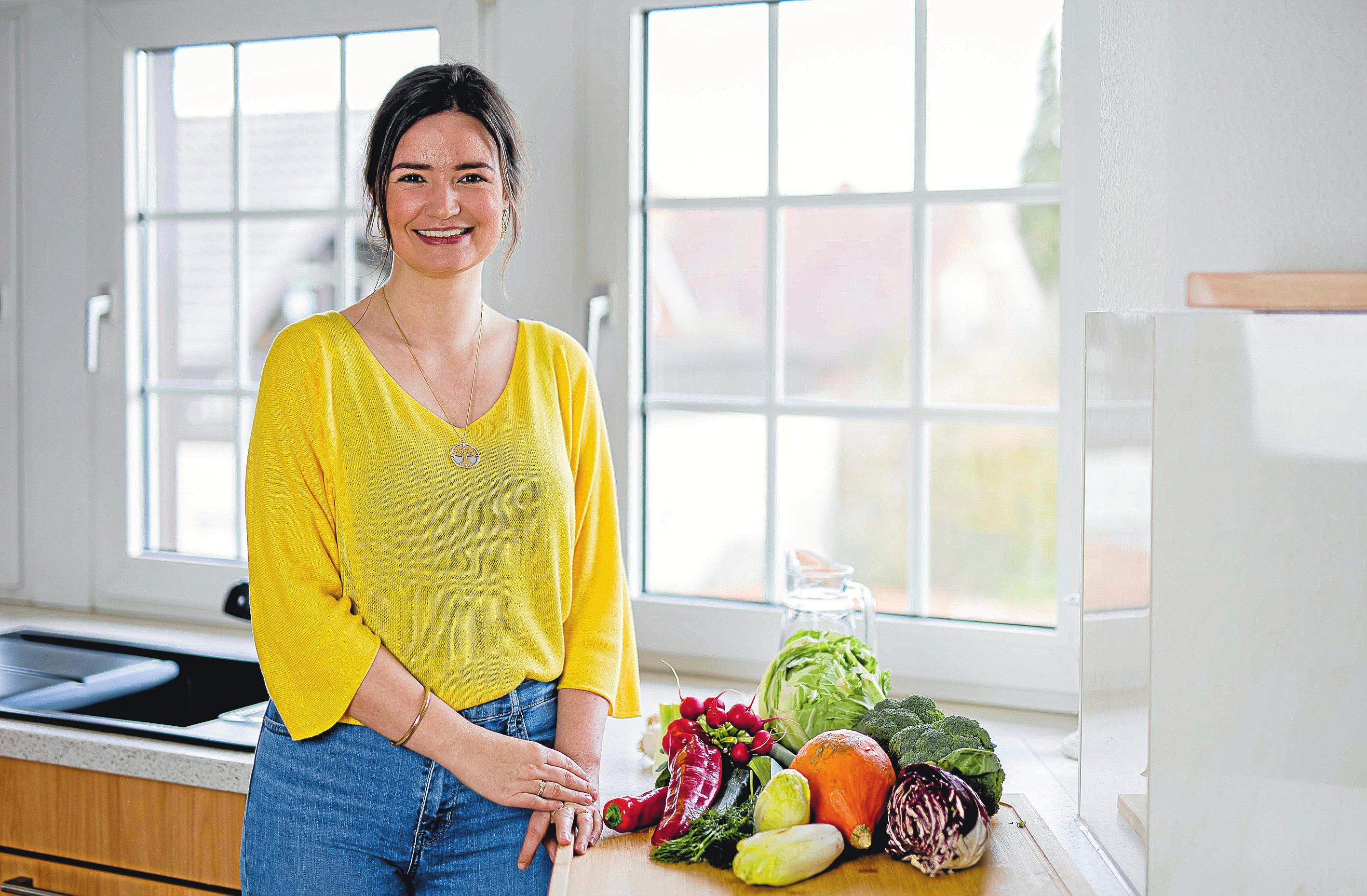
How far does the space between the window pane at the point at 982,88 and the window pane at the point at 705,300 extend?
31cm

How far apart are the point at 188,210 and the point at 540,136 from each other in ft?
2.50

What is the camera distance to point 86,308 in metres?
2.08

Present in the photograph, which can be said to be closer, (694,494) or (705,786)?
(705,786)

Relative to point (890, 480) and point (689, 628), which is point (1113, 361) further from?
point (890, 480)

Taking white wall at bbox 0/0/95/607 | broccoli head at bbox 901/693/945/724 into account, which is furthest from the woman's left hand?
white wall at bbox 0/0/95/607

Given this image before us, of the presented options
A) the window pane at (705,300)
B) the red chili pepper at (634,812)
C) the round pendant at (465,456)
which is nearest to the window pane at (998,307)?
the window pane at (705,300)

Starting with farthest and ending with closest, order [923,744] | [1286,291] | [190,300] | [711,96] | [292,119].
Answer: [190,300]
[292,119]
[711,96]
[923,744]
[1286,291]

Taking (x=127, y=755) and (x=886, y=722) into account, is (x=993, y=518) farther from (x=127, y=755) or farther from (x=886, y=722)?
(x=127, y=755)

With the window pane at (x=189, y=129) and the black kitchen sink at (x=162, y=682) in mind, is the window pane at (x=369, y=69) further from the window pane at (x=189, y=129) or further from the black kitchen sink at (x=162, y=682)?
the black kitchen sink at (x=162, y=682)

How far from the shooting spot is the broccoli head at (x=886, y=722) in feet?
3.71

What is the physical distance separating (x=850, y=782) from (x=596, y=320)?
0.96m

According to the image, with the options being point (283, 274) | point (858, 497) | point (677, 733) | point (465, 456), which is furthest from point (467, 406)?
point (858, 497)

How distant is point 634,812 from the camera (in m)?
1.08

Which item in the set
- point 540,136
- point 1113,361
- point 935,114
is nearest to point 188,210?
point 540,136
